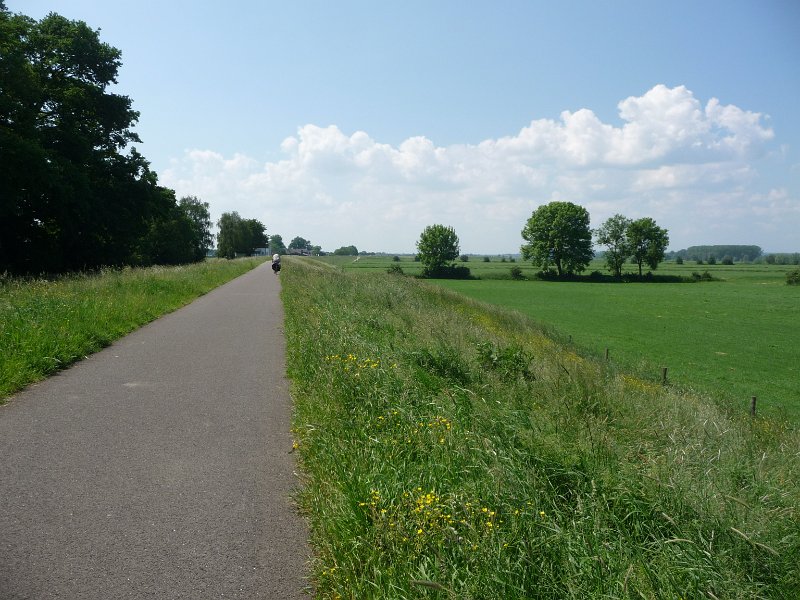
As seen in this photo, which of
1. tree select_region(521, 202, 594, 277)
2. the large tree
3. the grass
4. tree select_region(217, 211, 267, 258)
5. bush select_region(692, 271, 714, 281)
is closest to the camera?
the grass

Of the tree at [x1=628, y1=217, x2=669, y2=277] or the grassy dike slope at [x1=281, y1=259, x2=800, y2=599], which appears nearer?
the grassy dike slope at [x1=281, y1=259, x2=800, y2=599]

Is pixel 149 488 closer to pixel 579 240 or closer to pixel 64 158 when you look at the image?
pixel 64 158

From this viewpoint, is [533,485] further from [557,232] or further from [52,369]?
[557,232]

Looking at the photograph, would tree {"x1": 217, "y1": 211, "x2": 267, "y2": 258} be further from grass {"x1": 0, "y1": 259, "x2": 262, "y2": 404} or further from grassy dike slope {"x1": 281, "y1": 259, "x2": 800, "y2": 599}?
grassy dike slope {"x1": 281, "y1": 259, "x2": 800, "y2": 599}

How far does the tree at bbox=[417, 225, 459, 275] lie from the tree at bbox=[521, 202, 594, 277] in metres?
14.2

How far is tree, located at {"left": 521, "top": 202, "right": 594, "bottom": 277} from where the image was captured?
96688 millimetres

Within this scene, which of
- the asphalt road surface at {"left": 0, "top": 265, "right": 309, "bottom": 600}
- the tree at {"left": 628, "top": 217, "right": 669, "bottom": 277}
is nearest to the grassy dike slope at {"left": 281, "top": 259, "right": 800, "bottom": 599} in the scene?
the asphalt road surface at {"left": 0, "top": 265, "right": 309, "bottom": 600}

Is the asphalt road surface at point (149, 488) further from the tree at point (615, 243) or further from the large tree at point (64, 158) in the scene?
the tree at point (615, 243)

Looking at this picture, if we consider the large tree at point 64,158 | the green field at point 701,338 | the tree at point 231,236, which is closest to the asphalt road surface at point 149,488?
the green field at point 701,338

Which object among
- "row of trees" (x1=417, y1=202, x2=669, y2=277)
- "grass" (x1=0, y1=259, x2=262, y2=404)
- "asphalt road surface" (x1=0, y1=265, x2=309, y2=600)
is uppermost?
"row of trees" (x1=417, y1=202, x2=669, y2=277)

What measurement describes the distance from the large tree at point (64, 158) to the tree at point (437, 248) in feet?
226

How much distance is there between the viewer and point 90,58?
3322 centimetres

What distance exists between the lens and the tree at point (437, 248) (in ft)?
339

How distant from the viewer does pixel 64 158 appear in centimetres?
2983
